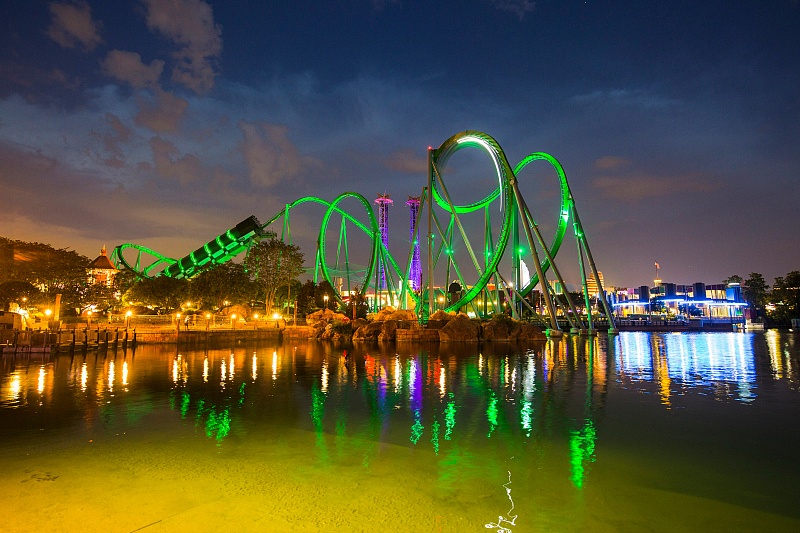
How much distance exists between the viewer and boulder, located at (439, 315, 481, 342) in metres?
41.2

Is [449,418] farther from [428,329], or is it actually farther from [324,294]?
[324,294]

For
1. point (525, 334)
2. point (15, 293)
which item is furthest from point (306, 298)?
point (525, 334)

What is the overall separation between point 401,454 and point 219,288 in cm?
4911

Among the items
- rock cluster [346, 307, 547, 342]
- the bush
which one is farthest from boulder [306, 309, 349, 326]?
rock cluster [346, 307, 547, 342]

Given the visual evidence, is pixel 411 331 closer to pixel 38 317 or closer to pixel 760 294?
pixel 38 317

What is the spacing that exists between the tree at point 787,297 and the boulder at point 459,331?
59.2 meters

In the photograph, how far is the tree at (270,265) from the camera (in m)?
58.3

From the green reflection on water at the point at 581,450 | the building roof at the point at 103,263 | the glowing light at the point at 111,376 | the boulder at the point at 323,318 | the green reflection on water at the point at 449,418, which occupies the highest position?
the building roof at the point at 103,263

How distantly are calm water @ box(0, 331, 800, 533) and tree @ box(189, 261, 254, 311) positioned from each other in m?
35.0

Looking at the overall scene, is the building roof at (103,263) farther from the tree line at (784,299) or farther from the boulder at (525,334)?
the tree line at (784,299)

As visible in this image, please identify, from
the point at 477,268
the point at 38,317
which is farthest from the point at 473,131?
the point at 38,317

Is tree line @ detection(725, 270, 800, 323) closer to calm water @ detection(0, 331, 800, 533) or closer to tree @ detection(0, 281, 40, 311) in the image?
calm water @ detection(0, 331, 800, 533)

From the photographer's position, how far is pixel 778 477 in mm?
8086

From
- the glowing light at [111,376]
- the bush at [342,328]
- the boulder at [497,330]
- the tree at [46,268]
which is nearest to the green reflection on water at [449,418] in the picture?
the glowing light at [111,376]
